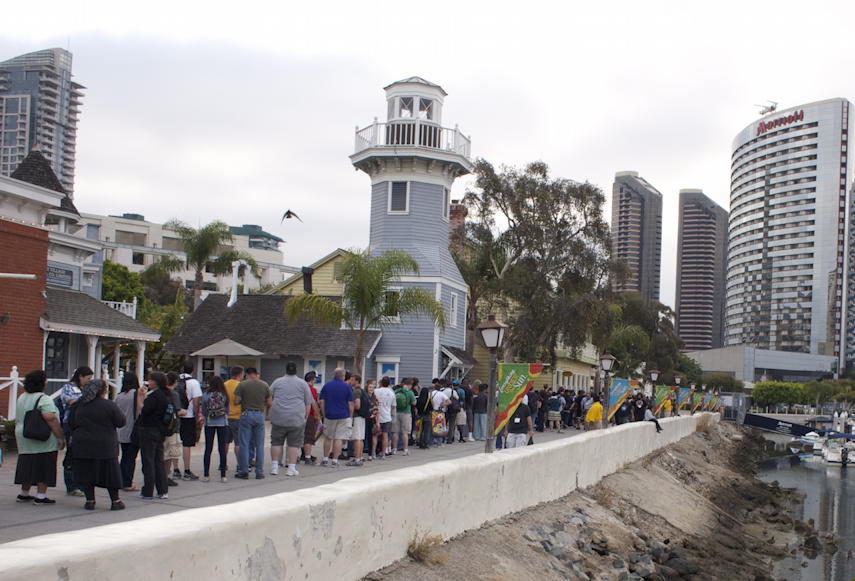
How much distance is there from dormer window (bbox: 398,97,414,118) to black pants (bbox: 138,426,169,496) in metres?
26.2

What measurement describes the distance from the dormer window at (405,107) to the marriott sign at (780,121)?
15426 cm

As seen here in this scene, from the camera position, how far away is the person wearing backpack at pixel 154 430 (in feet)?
35.7

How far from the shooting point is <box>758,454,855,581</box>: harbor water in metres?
19.5

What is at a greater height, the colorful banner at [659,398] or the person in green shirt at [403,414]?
the person in green shirt at [403,414]

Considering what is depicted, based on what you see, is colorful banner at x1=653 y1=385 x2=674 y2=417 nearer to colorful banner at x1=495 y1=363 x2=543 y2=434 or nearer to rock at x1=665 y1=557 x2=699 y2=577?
rock at x1=665 y1=557 x2=699 y2=577

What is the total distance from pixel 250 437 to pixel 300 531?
692 cm

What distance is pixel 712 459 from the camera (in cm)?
3816

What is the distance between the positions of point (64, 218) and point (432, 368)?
14.0m

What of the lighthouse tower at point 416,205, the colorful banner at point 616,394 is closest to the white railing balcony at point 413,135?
the lighthouse tower at point 416,205

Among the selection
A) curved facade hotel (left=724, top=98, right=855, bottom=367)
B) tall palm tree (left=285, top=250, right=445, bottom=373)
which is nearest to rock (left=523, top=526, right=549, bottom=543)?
tall palm tree (left=285, top=250, right=445, bottom=373)

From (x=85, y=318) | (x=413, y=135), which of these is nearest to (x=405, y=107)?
(x=413, y=135)

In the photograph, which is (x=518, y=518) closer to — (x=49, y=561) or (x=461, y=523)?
(x=461, y=523)

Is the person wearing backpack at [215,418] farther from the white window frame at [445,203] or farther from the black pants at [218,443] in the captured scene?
the white window frame at [445,203]

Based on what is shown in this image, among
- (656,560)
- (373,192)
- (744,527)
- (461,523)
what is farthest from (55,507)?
(373,192)
